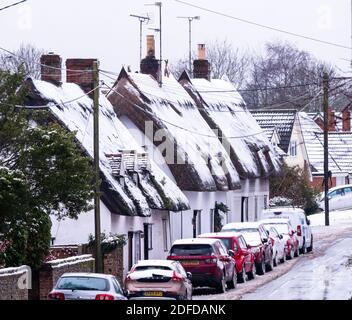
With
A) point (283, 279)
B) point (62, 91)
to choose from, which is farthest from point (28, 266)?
point (62, 91)

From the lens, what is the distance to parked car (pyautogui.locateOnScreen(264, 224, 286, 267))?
47922mm

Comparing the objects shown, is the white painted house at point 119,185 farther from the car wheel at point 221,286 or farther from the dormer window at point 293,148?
the dormer window at point 293,148

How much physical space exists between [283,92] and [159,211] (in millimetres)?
68015

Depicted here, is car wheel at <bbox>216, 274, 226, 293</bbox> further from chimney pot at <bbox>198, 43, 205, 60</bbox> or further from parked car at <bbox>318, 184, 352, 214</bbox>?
parked car at <bbox>318, 184, 352, 214</bbox>

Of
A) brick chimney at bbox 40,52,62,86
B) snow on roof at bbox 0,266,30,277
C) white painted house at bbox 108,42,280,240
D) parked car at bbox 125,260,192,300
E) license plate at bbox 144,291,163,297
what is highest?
brick chimney at bbox 40,52,62,86

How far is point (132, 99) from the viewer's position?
180 feet

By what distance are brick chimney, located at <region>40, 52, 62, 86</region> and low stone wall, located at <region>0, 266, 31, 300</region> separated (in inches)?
697

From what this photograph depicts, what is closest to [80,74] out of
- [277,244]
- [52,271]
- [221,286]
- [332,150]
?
[277,244]

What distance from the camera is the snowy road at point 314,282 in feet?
114

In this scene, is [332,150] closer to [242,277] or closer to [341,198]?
[341,198]

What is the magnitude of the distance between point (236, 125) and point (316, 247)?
14140 mm

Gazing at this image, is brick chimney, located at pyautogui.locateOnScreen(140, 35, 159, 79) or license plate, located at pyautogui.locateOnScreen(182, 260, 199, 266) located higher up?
brick chimney, located at pyautogui.locateOnScreen(140, 35, 159, 79)

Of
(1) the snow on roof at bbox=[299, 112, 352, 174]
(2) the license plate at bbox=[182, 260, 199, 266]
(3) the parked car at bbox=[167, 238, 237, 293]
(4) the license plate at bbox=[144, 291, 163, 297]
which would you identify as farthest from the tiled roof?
(4) the license plate at bbox=[144, 291, 163, 297]
